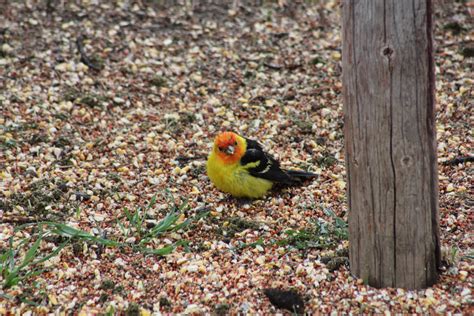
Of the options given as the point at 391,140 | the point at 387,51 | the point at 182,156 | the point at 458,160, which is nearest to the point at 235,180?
the point at 182,156

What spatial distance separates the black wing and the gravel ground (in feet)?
0.57

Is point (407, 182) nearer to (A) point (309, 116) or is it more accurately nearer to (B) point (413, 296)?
(B) point (413, 296)

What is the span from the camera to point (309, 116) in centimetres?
661

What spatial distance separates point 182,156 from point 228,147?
31.8 inches

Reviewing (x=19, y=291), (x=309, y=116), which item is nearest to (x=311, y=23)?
(x=309, y=116)

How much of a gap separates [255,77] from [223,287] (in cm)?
367

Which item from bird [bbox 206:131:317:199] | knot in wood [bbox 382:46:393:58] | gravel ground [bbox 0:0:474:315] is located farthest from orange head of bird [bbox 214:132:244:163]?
knot in wood [bbox 382:46:393:58]

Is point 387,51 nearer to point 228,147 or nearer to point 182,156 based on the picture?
point 228,147

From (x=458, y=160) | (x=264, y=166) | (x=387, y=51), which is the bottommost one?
(x=264, y=166)

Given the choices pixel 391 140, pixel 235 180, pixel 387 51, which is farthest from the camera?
pixel 235 180

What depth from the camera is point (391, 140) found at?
11.2ft

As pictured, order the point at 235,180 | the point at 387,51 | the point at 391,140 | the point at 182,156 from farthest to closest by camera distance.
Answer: the point at 182,156 → the point at 235,180 → the point at 391,140 → the point at 387,51

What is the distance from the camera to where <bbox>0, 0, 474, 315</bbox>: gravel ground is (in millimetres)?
4051

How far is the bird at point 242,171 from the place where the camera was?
5.36m
